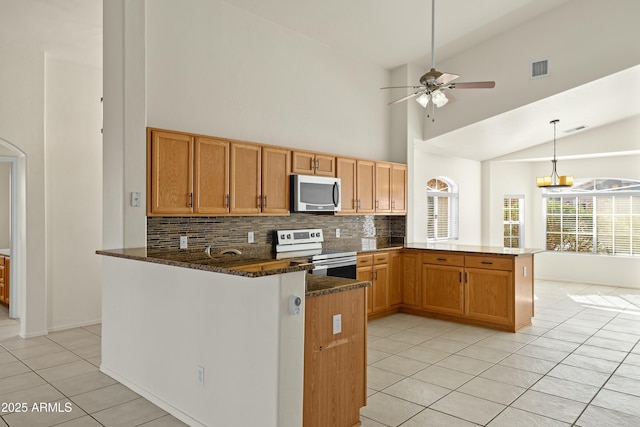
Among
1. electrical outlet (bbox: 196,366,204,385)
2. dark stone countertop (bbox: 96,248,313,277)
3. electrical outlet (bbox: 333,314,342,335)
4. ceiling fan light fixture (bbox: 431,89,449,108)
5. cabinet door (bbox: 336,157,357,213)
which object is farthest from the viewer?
cabinet door (bbox: 336,157,357,213)

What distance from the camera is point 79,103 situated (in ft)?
18.0

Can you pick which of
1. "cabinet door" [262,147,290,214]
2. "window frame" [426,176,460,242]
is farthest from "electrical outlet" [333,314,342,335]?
"window frame" [426,176,460,242]

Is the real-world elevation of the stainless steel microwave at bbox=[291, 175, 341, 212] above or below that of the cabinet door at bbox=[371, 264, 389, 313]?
above

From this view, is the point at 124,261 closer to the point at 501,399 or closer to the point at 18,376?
the point at 18,376

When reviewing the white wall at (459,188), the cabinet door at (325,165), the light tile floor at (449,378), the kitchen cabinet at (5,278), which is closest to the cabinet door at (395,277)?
the light tile floor at (449,378)

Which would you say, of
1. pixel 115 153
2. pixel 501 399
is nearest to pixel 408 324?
pixel 501 399

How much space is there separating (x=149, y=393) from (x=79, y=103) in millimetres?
3879

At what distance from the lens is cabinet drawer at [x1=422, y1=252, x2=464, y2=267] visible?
5630 millimetres

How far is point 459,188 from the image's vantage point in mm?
8648

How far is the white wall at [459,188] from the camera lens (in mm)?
7469

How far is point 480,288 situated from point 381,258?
50.5 inches

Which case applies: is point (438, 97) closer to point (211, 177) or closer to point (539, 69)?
point (211, 177)

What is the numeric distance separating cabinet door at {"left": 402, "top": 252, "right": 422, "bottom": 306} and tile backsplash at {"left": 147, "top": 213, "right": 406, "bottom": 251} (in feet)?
1.75

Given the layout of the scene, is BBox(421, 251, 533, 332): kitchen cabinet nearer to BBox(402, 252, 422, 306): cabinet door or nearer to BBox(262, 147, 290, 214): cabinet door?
BBox(402, 252, 422, 306): cabinet door
